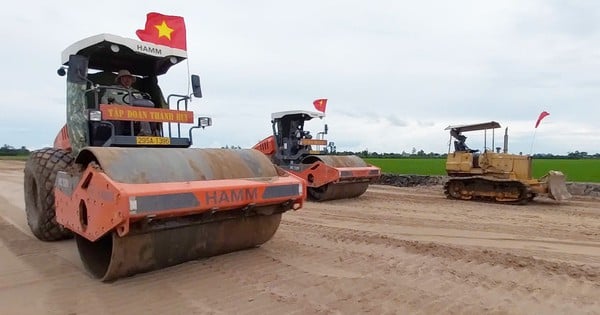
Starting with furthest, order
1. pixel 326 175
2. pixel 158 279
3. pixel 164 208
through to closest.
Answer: pixel 326 175 < pixel 158 279 < pixel 164 208

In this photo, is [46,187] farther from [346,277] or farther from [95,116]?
[346,277]

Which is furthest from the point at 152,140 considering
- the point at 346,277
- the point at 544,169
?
the point at 544,169

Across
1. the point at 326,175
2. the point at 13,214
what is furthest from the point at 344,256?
the point at 13,214

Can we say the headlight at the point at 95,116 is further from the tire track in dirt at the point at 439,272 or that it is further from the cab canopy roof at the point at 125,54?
the tire track in dirt at the point at 439,272

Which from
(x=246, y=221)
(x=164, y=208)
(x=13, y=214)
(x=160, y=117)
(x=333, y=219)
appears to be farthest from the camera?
(x=13, y=214)

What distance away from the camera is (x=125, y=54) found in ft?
20.1

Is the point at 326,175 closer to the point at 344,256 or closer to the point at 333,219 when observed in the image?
the point at 333,219

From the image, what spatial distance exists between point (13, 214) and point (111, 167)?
662 cm

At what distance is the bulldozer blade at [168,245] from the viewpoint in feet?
13.5

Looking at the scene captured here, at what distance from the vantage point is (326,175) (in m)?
11.2

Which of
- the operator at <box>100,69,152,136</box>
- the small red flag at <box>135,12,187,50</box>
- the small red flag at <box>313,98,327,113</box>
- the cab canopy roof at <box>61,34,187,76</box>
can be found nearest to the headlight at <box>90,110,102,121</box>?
the operator at <box>100,69,152,136</box>

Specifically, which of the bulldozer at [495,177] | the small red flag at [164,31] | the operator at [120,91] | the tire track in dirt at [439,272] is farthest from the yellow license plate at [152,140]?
the bulldozer at [495,177]

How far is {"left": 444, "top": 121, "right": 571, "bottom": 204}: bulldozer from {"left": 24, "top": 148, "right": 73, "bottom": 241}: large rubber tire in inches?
387

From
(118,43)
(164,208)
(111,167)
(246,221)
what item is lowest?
(246,221)
